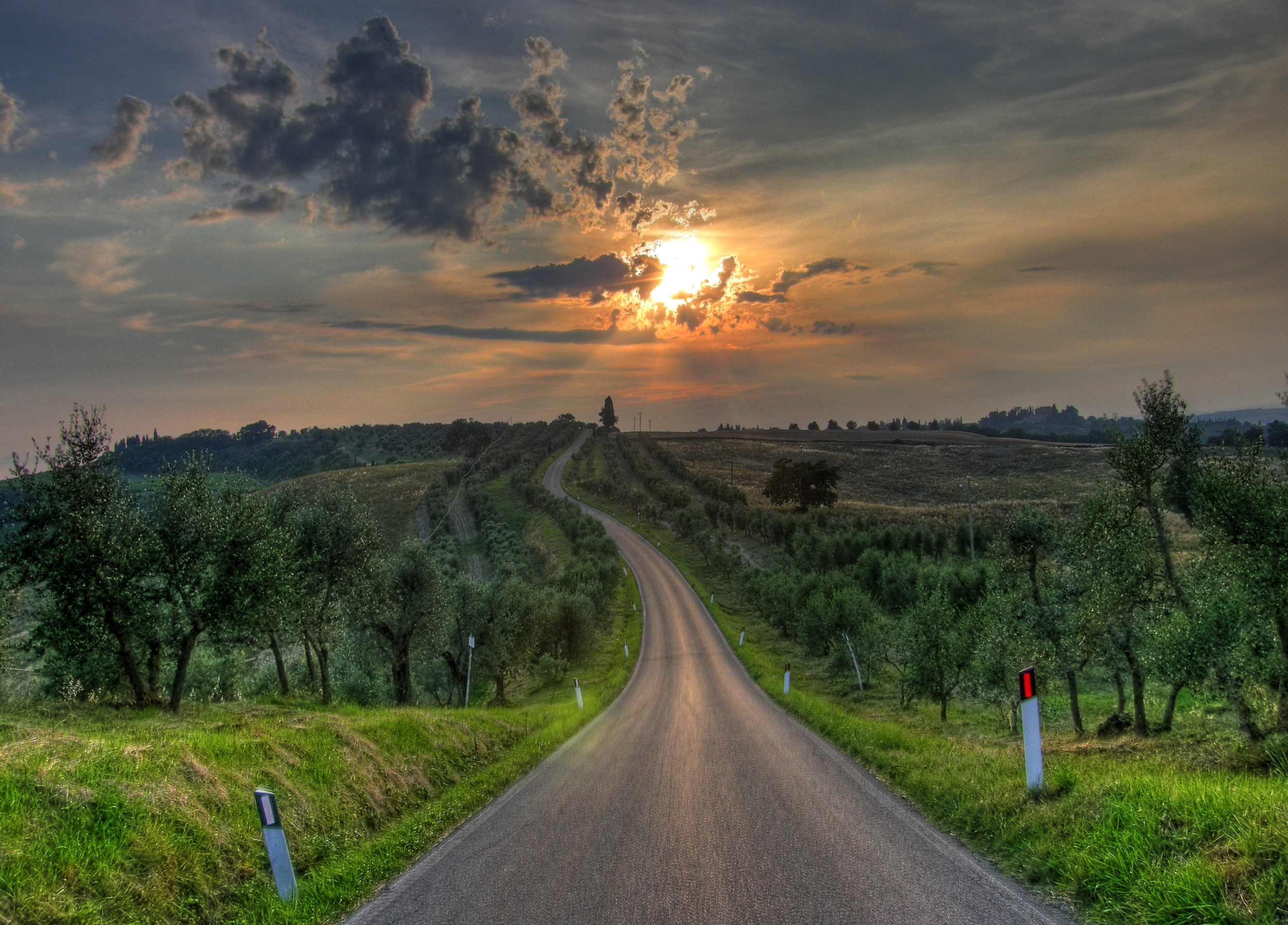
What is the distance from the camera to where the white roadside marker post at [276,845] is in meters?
6.86

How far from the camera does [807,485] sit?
11206 cm

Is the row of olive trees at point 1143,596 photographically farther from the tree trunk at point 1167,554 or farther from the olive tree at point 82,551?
the olive tree at point 82,551

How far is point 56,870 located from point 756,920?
6589 millimetres

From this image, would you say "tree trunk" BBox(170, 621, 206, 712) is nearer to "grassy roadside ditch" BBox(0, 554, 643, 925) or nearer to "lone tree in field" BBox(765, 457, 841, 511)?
"grassy roadside ditch" BBox(0, 554, 643, 925)

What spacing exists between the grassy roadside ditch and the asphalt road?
0.77 m

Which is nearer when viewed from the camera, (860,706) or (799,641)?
(860,706)

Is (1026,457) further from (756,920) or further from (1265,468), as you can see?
(756,920)

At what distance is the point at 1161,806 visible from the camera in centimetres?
625

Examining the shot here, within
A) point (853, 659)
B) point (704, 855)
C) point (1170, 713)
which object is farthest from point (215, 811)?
point (853, 659)

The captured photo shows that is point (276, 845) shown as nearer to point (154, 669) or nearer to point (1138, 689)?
point (154, 669)

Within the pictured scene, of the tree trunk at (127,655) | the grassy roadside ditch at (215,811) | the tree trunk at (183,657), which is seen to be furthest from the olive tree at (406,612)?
the grassy roadside ditch at (215,811)

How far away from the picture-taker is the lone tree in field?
111 metres

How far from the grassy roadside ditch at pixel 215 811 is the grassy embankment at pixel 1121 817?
740 centimetres

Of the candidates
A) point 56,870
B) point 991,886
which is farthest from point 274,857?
point 991,886
